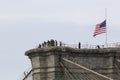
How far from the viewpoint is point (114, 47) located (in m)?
139

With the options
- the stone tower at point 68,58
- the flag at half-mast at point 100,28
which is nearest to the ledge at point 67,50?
the stone tower at point 68,58

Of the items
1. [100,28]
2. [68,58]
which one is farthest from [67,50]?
[100,28]

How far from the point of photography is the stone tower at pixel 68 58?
132500 mm

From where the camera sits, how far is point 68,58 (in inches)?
5261

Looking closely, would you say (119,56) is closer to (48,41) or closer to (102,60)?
(102,60)

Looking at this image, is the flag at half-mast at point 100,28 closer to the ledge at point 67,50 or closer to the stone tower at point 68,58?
the ledge at point 67,50

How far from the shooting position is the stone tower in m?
132

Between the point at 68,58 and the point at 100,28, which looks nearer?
the point at 68,58

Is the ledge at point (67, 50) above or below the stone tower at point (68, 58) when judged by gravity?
above

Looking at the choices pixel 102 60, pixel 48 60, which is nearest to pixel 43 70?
pixel 48 60

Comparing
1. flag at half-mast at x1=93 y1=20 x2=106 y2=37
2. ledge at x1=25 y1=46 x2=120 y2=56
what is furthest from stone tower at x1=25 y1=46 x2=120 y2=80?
flag at half-mast at x1=93 y1=20 x2=106 y2=37

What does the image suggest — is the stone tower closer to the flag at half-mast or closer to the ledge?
the ledge

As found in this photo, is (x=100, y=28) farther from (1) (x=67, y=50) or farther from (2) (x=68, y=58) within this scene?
(2) (x=68, y=58)

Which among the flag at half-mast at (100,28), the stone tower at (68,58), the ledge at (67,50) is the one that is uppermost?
the flag at half-mast at (100,28)
